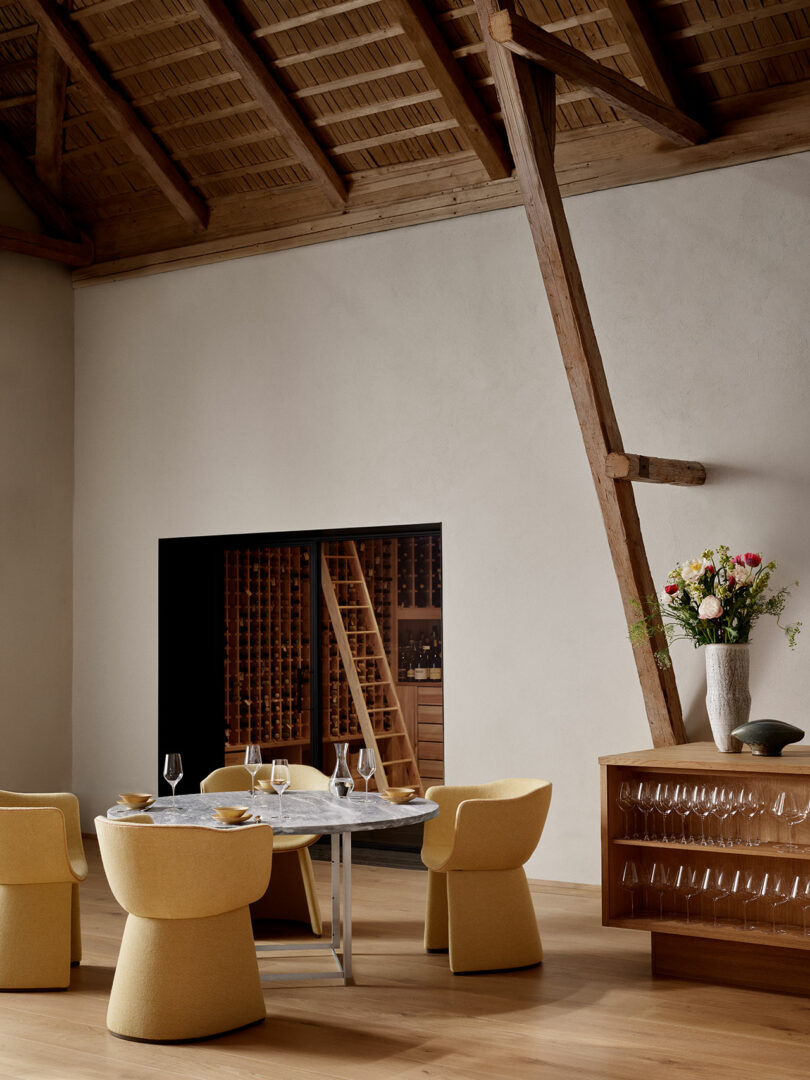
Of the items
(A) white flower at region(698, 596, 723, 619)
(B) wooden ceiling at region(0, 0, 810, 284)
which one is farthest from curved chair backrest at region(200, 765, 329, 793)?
(B) wooden ceiling at region(0, 0, 810, 284)

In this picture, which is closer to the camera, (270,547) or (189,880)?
(189,880)

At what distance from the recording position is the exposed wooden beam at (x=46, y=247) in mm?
8000

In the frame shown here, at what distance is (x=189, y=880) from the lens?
13.8ft

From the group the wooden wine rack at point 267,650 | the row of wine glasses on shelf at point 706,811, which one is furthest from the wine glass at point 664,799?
the wooden wine rack at point 267,650

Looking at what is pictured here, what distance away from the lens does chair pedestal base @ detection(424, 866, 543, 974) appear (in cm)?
499

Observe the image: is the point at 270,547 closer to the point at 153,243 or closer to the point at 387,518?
the point at 387,518

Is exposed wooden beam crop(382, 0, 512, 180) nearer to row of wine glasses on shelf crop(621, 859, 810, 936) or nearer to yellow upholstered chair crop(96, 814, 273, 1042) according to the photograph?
row of wine glasses on shelf crop(621, 859, 810, 936)

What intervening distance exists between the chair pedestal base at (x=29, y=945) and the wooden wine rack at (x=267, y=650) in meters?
3.22

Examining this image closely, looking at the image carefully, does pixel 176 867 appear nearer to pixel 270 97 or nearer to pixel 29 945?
pixel 29 945

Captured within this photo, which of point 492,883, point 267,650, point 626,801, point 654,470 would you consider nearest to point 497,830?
point 492,883

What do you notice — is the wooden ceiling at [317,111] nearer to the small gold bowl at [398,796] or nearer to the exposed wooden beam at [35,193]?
the exposed wooden beam at [35,193]

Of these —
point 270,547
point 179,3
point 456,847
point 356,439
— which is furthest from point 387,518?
point 179,3

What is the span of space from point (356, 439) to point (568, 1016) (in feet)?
12.7

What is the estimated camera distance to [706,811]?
5004 millimetres
